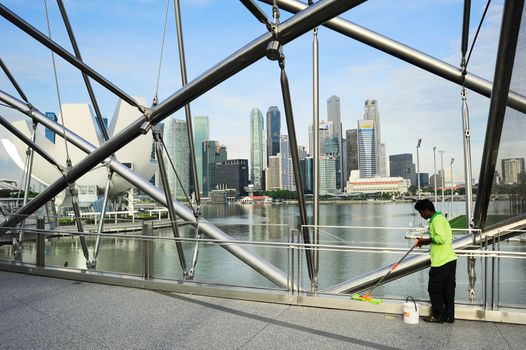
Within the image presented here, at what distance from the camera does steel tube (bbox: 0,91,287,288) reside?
713 centimetres

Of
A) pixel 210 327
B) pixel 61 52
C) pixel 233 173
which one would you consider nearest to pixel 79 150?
pixel 233 173

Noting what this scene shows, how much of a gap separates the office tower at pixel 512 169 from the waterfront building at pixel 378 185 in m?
108

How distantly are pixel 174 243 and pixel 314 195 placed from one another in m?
2.35

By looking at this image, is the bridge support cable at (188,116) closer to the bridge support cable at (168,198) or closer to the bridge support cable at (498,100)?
the bridge support cable at (168,198)

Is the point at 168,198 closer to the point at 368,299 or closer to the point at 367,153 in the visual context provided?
the point at 368,299

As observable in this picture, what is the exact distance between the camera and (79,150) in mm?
55406

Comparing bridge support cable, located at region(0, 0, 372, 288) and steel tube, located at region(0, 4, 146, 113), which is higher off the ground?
steel tube, located at region(0, 4, 146, 113)

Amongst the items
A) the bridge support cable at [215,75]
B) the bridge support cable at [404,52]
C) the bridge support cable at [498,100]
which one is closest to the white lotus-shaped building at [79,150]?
the bridge support cable at [215,75]

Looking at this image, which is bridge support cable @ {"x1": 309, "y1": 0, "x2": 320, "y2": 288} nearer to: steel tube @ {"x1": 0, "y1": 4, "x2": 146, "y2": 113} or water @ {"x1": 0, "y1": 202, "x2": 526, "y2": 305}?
water @ {"x1": 0, "y1": 202, "x2": 526, "y2": 305}

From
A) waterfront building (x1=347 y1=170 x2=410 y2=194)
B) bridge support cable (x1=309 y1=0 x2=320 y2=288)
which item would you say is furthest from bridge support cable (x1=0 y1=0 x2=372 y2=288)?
waterfront building (x1=347 y1=170 x2=410 y2=194)

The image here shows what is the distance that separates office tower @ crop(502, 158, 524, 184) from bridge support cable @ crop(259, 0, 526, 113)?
2373mm

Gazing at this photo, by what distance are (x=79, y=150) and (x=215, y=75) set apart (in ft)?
176

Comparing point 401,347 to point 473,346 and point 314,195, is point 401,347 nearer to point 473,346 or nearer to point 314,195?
point 473,346

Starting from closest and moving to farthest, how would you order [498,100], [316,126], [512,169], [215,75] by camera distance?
[498,100], [512,169], [215,75], [316,126]
